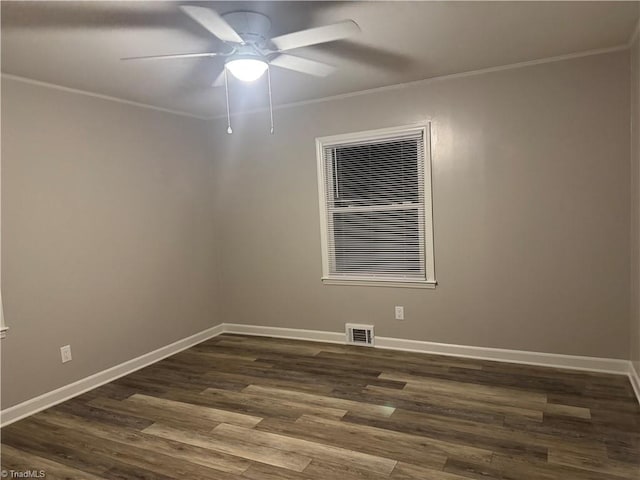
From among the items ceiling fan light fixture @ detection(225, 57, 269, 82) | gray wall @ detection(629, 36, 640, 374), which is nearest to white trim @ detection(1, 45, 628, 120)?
gray wall @ detection(629, 36, 640, 374)

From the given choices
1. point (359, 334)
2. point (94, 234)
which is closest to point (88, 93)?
point (94, 234)

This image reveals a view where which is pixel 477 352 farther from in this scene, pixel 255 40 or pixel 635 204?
pixel 255 40

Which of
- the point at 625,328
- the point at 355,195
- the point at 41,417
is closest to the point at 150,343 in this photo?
the point at 41,417

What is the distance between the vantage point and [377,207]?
13.8ft

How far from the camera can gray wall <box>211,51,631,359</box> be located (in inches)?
132

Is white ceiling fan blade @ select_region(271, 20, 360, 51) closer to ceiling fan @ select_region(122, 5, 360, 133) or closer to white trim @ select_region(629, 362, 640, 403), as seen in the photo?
ceiling fan @ select_region(122, 5, 360, 133)

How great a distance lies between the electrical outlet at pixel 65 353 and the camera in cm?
346

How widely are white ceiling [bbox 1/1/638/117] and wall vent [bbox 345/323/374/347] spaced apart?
7.16 ft

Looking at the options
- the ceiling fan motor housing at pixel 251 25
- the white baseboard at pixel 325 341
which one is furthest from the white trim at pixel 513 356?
the ceiling fan motor housing at pixel 251 25

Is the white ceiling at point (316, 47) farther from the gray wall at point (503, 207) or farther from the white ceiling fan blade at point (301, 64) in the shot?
the gray wall at point (503, 207)

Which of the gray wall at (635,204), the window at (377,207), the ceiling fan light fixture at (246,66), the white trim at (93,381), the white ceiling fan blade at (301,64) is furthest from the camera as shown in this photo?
the window at (377,207)

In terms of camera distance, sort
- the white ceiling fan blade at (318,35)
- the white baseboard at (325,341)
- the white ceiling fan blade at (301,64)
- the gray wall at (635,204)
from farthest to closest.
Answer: the white baseboard at (325,341) < the gray wall at (635,204) < the white ceiling fan blade at (301,64) < the white ceiling fan blade at (318,35)

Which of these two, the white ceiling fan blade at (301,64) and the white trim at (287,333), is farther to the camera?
the white trim at (287,333)

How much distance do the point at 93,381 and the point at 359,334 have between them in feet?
7.52
